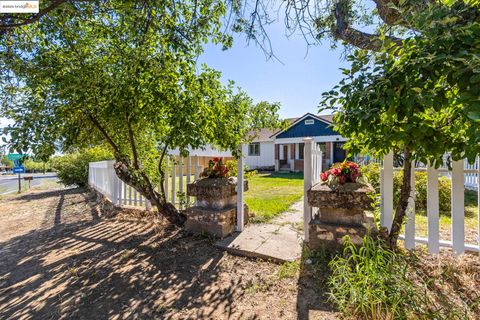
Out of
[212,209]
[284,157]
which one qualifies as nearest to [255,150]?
[284,157]

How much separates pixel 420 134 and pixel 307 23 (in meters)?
2.31

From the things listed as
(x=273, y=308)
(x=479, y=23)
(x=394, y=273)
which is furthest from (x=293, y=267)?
(x=479, y=23)

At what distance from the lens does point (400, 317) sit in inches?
68.1

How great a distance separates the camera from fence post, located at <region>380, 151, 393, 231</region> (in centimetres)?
293

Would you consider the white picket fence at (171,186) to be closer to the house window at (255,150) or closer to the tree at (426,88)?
the tree at (426,88)

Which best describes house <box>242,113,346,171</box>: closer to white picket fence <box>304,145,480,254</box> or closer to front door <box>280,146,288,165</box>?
front door <box>280,146,288,165</box>

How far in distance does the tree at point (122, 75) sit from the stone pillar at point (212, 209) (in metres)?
0.64

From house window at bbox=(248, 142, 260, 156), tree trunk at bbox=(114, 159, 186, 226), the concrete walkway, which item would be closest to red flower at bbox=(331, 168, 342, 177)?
the concrete walkway

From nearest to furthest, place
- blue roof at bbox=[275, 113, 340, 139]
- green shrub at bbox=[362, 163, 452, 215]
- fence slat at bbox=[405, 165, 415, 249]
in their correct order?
fence slat at bbox=[405, 165, 415, 249]
green shrub at bbox=[362, 163, 452, 215]
blue roof at bbox=[275, 113, 340, 139]

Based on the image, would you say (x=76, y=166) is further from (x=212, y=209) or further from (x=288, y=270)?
(x=288, y=270)

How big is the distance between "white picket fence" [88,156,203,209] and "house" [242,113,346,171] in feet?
38.2

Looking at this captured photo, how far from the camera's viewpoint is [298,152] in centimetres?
1958

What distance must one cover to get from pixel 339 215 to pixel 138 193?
14.8ft

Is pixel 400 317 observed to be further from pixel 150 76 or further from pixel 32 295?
pixel 150 76
